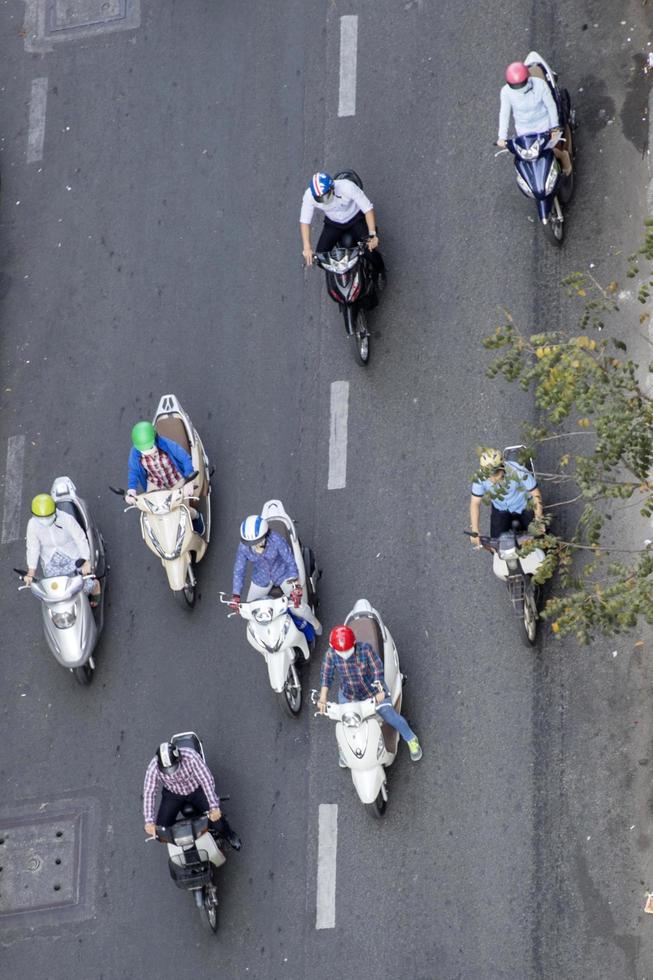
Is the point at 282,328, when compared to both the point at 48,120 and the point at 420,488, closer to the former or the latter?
the point at 420,488

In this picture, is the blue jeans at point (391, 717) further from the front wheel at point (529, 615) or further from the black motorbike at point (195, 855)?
the black motorbike at point (195, 855)

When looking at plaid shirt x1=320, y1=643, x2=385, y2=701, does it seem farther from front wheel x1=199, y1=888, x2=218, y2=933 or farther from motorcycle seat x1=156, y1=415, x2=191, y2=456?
motorcycle seat x1=156, y1=415, x2=191, y2=456

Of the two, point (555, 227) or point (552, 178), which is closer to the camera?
point (552, 178)

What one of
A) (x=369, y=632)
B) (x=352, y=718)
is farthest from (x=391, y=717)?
(x=369, y=632)

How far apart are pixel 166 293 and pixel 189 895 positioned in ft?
21.7

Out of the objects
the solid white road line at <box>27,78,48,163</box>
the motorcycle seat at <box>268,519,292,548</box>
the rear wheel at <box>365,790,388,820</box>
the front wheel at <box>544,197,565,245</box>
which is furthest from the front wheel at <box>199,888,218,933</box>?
the solid white road line at <box>27,78,48,163</box>

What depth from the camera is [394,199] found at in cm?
1891

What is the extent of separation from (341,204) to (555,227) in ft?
7.33

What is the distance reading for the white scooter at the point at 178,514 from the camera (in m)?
17.1

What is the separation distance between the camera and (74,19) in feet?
70.8

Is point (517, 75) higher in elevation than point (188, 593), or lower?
higher

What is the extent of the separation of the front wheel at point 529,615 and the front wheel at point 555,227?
3.92m

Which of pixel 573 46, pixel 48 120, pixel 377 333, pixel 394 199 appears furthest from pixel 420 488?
pixel 48 120

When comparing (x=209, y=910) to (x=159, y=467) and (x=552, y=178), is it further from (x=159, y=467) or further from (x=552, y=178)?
(x=552, y=178)
